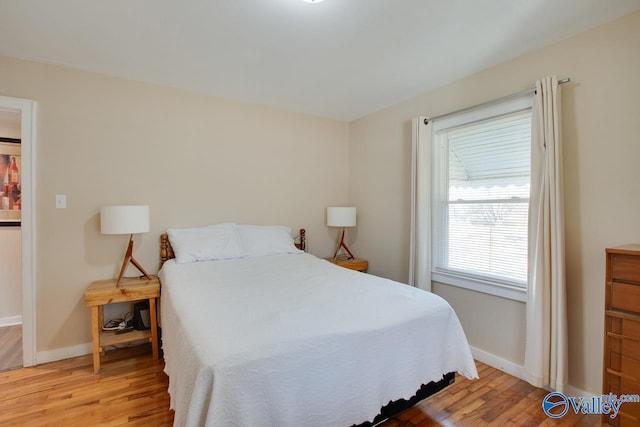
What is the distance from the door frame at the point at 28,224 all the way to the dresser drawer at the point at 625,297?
400 centimetres

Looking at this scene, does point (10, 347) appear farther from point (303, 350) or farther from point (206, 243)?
point (303, 350)

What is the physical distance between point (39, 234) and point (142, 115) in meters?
1.33

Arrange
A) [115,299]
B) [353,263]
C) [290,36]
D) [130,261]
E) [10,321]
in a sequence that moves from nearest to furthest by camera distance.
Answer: [290,36] → [115,299] → [130,261] → [10,321] → [353,263]

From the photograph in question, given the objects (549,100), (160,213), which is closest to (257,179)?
(160,213)

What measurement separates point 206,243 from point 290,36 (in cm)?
194

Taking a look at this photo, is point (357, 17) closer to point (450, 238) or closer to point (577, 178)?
point (577, 178)

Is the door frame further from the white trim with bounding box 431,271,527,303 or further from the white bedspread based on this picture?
the white trim with bounding box 431,271,527,303

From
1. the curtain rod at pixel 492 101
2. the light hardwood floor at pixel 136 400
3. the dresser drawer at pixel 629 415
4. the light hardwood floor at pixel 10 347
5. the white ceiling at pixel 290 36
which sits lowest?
the light hardwood floor at pixel 136 400

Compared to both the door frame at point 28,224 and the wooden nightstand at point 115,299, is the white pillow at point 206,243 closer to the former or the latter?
the wooden nightstand at point 115,299

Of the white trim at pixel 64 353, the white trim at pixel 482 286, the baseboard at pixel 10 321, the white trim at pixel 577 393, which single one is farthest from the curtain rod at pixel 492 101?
the baseboard at pixel 10 321

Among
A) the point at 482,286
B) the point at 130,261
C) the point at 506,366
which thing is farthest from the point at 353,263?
the point at 130,261

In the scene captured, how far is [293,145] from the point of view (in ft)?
12.3

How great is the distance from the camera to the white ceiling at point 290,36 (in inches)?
70.6

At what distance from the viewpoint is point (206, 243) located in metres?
2.91
